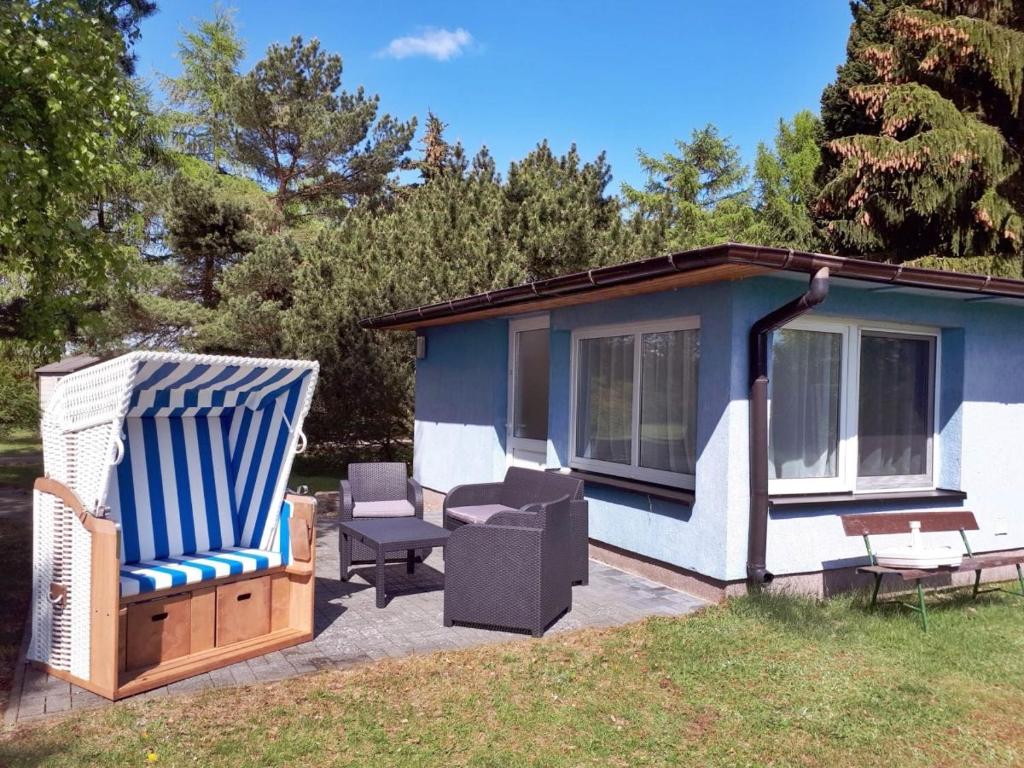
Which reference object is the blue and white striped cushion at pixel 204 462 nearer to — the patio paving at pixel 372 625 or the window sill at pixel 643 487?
the patio paving at pixel 372 625

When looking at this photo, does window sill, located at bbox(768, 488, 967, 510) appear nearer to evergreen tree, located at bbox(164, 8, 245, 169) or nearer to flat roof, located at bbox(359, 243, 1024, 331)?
flat roof, located at bbox(359, 243, 1024, 331)

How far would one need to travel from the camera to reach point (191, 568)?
15.1 ft

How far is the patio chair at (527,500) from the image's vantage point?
639 cm

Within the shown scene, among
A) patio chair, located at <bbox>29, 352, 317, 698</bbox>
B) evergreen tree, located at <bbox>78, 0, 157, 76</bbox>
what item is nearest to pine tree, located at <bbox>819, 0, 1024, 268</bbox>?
evergreen tree, located at <bbox>78, 0, 157, 76</bbox>

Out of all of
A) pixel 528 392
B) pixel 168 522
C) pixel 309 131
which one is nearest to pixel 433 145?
pixel 309 131

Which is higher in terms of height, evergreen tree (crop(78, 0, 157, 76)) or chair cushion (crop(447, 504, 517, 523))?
evergreen tree (crop(78, 0, 157, 76))

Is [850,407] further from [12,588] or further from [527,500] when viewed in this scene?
[12,588]

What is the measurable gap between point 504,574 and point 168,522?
7.51 feet

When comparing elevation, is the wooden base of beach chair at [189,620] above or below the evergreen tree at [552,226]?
below

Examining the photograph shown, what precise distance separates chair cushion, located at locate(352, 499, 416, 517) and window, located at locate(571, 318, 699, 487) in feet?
6.15

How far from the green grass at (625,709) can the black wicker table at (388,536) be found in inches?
44.4

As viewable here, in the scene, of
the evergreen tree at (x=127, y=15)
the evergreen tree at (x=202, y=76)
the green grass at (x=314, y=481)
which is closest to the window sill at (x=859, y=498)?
the green grass at (x=314, y=481)

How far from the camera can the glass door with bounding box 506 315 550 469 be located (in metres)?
8.84

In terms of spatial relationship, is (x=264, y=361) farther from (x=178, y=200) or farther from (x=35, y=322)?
(x=178, y=200)
